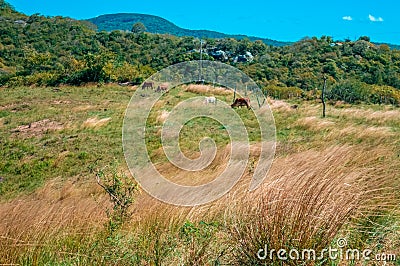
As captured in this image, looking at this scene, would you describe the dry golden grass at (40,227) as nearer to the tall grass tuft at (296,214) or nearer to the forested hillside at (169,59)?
the tall grass tuft at (296,214)

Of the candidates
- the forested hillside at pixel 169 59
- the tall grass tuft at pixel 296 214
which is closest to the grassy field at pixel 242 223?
the tall grass tuft at pixel 296 214

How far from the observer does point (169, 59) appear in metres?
45.0

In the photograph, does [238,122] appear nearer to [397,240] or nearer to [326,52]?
[397,240]

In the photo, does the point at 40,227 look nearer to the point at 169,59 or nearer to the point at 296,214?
the point at 296,214

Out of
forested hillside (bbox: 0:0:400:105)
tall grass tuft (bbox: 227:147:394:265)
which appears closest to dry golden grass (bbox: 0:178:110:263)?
tall grass tuft (bbox: 227:147:394:265)

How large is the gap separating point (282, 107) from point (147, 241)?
15331 mm

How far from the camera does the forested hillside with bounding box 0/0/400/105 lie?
1143 inches

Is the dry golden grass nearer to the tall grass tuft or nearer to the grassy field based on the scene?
the grassy field

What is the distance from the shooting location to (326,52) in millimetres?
45625

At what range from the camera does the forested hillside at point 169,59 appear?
2903cm

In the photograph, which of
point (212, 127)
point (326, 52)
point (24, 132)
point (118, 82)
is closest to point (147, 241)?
point (212, 127)

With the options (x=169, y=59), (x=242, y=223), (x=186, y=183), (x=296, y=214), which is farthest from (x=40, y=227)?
(x=169, y=59)

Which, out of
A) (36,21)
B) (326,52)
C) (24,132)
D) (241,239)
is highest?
(36,21)

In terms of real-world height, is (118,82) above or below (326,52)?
below
